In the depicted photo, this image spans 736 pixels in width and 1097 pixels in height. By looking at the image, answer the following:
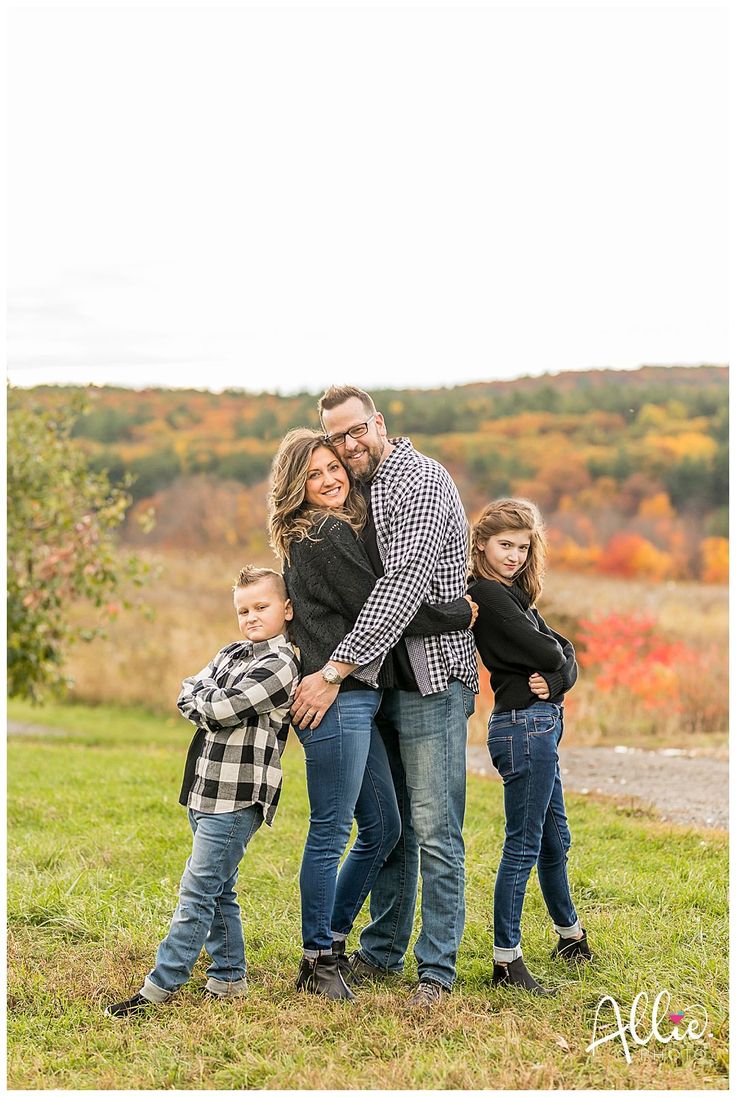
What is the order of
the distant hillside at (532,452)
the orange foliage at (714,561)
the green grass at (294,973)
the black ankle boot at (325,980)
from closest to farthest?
1. the green grass at (294,973)
2. the black ankle boot at (325,980)
3. the orange foliage at (714,561)
4. the distant hillside at (532,452)

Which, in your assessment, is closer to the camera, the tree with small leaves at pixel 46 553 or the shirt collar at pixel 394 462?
the shirt collar at pixel 394 462

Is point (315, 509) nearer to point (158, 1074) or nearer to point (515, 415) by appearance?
point (158, 1074)


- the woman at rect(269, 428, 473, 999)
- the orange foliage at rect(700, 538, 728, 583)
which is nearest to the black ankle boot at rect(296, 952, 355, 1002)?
the woman at rect(269, 428, 473, 999)

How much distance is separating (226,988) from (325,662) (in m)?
1.12

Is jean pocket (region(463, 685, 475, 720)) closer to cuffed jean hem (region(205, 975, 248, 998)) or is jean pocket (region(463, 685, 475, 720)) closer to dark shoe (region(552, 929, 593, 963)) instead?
dark shoe (region(552, 929, 593, 963))

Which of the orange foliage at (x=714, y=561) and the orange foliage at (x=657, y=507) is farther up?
the orange foliage at (x=657, y=507)

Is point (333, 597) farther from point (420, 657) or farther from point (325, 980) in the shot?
point (325, 980)

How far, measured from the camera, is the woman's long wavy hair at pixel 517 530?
362cm

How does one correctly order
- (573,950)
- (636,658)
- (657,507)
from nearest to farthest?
(573,950) → (636,658) → (657,507)

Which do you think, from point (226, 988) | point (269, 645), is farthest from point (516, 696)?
point (226, 988)

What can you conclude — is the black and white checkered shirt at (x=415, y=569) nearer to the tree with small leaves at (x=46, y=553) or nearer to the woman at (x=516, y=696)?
the woman at (x=516, y=696)

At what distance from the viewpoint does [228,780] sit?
11.3 ft

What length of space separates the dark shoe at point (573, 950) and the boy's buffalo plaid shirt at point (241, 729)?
1224 mm

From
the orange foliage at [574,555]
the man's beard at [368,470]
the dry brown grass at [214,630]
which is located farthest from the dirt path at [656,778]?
the orange foliage at [574,555]
